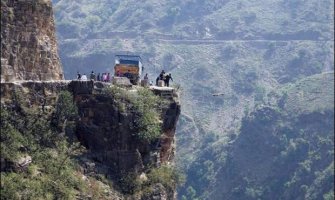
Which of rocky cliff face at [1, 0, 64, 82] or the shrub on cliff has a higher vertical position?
rocky cliff face at [1, 0, 64, 82]

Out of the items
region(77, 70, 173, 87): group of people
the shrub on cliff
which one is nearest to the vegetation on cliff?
the shrub on cliff

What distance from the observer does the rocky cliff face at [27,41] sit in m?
30.1

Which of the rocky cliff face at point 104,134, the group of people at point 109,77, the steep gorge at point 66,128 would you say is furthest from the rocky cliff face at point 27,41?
the group of people at point 109,77

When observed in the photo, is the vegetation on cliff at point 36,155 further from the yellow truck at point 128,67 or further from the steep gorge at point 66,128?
the yellow truck at point 128,67

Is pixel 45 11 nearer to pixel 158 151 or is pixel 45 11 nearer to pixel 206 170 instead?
pixel 158 151

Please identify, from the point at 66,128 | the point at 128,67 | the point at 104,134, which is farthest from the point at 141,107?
the point at 128,67

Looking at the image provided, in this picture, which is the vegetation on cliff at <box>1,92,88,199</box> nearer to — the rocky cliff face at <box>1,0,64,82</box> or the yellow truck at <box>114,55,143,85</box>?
the rocky cliff face at <box>1,0,64,82</box>

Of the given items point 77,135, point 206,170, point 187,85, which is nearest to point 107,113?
point 77,135

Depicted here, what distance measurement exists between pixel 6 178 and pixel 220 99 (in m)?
155

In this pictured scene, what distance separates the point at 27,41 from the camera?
31391 mm

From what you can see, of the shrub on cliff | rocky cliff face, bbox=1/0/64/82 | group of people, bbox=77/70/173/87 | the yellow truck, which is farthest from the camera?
the yellow truck

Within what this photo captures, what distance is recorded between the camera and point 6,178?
90.2 ft

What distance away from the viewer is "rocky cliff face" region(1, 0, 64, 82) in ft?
98.8

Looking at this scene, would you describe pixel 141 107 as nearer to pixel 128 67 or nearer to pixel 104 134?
Result: pixel 104 134
